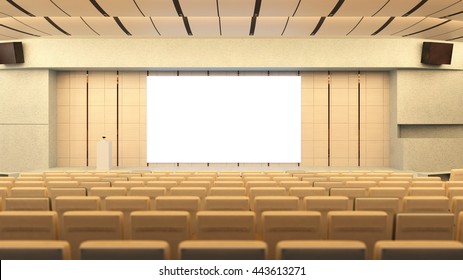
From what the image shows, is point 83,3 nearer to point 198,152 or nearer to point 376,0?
point 376,0

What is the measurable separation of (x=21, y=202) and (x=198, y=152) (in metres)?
13.6

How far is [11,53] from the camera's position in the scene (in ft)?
56.2

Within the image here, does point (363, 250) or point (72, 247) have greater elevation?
point (363, 250)

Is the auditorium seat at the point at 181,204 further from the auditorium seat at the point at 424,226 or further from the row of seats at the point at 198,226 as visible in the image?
A: the auditorium seat at the point at 424,226

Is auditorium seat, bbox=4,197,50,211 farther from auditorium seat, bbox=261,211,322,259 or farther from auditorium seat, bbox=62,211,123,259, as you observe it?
auditorium seat, bbox=261,211,322,259

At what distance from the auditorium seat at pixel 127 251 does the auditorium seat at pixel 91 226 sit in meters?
1.19

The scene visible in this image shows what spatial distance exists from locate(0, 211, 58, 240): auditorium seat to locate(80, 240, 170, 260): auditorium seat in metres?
1.44

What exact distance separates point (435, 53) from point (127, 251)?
1685cm

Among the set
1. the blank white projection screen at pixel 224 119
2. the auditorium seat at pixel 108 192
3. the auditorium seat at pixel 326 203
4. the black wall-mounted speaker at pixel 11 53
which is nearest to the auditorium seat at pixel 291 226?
the auditorium seat at pixel 326 203

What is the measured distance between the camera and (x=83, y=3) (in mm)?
10672

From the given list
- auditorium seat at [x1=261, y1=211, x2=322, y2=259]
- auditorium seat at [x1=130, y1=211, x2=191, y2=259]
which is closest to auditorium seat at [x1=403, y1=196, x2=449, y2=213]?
auditorium seat at [x1=261, y1=211, x2=322, y2=259]

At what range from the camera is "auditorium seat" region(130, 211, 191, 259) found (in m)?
3.95

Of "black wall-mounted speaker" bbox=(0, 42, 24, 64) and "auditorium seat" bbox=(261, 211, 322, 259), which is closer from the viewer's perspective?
"auditorium seat" bbox=(261, 211, 322, 259)
